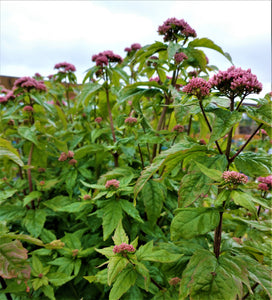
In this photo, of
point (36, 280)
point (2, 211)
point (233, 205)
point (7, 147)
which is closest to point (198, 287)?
point (233, 205)

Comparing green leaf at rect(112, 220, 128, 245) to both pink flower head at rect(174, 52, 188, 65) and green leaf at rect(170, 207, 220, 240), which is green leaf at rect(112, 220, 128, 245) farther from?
pink flower head at rect(174, 52, 188, 65)

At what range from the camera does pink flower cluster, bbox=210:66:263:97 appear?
63cm

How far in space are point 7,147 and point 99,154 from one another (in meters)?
0.55

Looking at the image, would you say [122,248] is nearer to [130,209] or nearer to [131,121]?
[130,209]

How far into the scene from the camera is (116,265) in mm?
673

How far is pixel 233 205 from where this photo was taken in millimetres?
721

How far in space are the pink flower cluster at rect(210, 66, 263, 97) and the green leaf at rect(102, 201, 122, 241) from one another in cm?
59

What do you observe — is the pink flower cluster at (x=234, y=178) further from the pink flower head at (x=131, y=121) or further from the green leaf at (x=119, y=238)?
the pink flower head at (x=131, y=121)

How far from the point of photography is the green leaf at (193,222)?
66cm

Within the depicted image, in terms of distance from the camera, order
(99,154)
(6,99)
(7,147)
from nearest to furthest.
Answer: (7,147)
(99,154)
(6,99)

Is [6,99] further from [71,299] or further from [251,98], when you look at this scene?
[251,98]

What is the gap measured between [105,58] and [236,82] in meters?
0.86

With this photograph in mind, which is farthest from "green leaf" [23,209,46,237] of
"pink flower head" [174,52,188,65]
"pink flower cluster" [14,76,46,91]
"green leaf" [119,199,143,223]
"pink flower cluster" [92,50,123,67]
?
"pink flower head" [174,52,188,65]

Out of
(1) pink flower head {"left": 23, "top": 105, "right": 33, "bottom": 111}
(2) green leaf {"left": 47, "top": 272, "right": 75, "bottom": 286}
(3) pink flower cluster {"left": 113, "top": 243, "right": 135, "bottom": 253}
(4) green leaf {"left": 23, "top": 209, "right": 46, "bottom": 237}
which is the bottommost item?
(2) green leaf {"left": 47, "top": 272, "right": 75, "bottom": 286}
